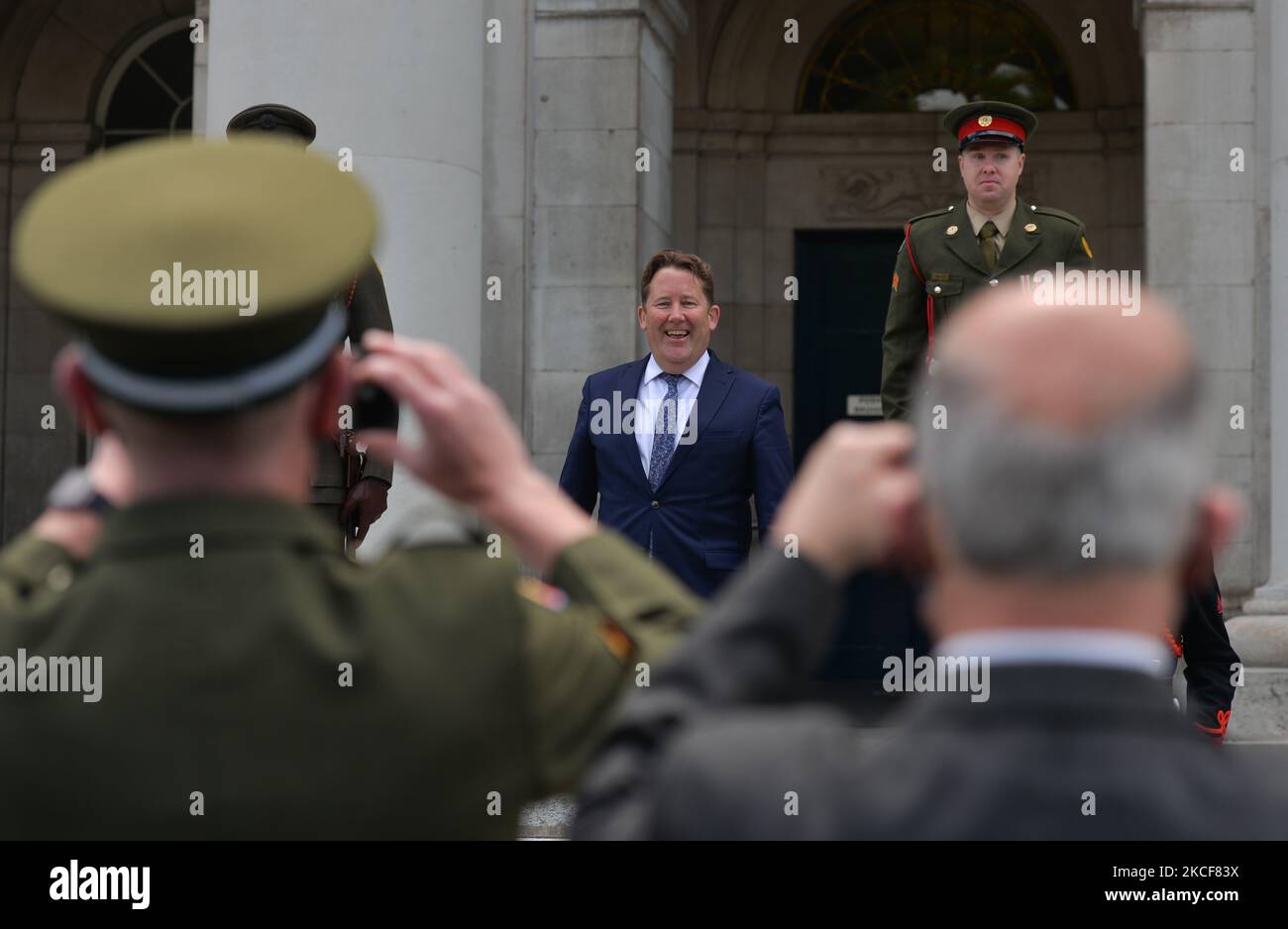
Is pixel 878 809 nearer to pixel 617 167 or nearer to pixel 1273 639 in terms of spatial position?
pixel 1273 639

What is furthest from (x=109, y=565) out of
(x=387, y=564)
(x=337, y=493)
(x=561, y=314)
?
(x=561, y=314)

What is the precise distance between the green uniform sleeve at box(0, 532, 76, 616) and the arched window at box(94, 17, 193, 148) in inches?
529

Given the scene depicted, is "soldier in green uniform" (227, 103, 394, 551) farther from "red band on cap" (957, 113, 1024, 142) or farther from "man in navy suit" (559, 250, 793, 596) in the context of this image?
"red band on cap" (957, 113, 1024, 142)

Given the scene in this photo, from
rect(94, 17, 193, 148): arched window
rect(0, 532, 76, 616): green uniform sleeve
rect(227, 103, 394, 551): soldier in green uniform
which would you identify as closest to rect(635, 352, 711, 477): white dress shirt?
rect(227, 103, 394, 551): soldier in green uniform

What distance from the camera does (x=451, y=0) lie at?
9.09 meters

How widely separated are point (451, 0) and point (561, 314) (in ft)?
6.11

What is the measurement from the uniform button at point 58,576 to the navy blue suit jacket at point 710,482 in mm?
4480

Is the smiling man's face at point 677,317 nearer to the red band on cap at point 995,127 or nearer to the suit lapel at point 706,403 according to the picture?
the suit lapel at point 706,403

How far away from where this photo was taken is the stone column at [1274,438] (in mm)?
8227

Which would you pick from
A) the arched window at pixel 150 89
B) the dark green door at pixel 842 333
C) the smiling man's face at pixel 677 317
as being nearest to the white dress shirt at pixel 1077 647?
the smiling man's face at pixel 677 317

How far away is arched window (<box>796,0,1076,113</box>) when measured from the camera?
13.6 m

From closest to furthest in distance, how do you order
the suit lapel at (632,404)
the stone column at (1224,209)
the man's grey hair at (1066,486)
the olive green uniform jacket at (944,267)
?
the man's grey hair at (1066,486) < the suit lapel at (632,404) < the olive green uniform jacket at (944,267) < the stone column at (1224,209)

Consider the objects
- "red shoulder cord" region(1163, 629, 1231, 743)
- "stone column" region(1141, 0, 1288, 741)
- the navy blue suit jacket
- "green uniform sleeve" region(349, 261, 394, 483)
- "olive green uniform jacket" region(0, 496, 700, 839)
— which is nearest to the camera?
"olive green uniform jacket" region(0, 496, 700, 839)
